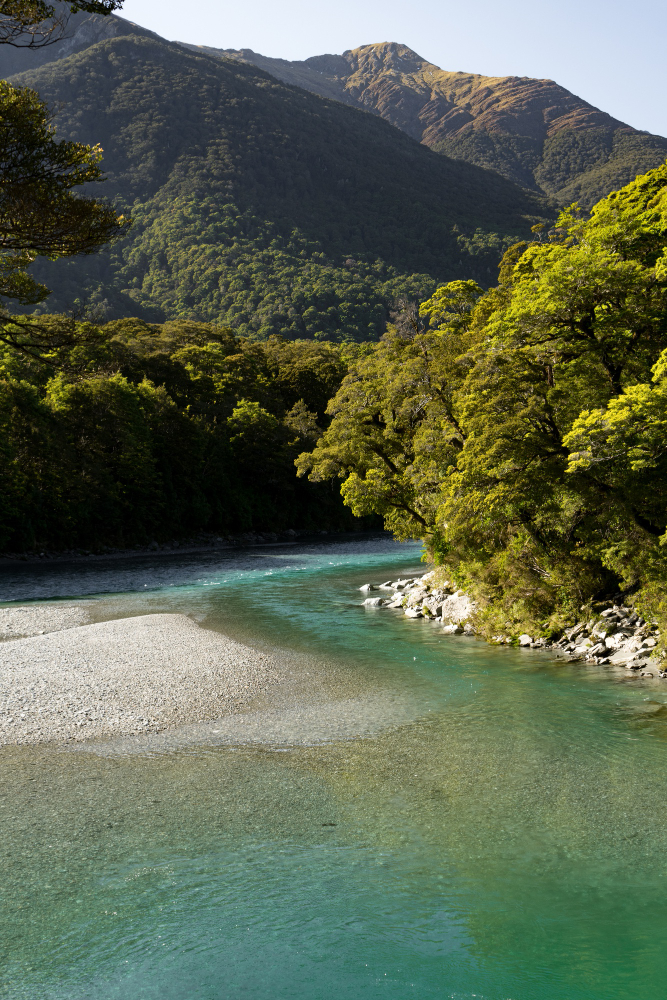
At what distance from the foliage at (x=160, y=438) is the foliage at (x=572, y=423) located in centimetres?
2355

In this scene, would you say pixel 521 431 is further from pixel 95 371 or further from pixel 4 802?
pixel 4 802

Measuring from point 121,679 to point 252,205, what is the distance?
144 m

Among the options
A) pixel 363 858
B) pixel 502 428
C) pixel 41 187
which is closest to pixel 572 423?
pixel 502 428

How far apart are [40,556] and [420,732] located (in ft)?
131

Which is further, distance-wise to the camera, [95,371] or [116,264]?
[116,264]

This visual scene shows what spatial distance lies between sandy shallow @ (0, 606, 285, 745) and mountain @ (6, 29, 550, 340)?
90.3 metres

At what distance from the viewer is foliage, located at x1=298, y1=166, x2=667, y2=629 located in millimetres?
16828

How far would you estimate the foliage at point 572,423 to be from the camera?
16.8m

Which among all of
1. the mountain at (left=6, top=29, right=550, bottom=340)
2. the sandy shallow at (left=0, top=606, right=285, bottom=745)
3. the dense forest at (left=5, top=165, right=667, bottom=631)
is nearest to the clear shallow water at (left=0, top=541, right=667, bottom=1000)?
the sandy shallow at (left=0, top=606, right=285, bottom=745)

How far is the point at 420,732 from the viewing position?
44.0 ft

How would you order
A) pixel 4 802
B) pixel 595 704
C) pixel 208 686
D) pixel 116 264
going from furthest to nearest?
pixel 116 264 < pixel 208 686 < pixel 595 704 < pixel 4 802

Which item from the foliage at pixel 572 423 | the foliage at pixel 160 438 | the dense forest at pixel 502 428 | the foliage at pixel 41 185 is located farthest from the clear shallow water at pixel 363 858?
the foliage at pixel 160 438

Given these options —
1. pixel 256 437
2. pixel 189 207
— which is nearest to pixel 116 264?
pixel 189 207

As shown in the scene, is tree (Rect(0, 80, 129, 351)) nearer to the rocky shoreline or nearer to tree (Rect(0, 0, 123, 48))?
tree (Rect(0, 0, 123, 48))
